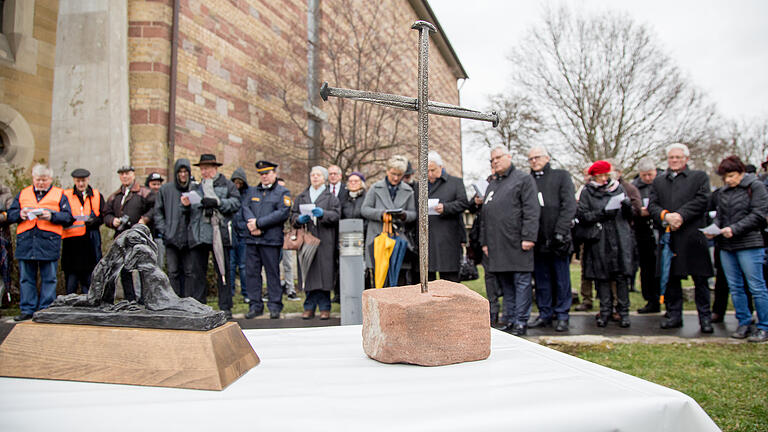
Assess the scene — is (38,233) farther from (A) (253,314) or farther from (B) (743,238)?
(B) (743,238)

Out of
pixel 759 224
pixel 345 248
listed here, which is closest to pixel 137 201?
pixel 345 248

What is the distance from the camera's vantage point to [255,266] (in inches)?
251

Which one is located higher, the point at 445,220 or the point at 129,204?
the point at 129,204

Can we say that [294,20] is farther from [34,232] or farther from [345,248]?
[345,248]

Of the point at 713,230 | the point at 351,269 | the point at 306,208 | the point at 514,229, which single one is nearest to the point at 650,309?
the point at 713,230

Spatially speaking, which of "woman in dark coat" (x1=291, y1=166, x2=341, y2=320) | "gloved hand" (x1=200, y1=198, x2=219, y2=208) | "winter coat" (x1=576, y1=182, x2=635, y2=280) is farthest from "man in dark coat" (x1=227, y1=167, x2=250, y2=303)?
"winter coat" (x1=576, y1=182, x2=635, y2=280)

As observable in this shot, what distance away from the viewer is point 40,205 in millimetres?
6156

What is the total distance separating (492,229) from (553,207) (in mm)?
887

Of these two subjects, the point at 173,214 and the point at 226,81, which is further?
the point at 226,81

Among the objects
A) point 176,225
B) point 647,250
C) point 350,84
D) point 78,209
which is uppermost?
point 350,84

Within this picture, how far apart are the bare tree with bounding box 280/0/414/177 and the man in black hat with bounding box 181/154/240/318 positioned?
5802 millimetres

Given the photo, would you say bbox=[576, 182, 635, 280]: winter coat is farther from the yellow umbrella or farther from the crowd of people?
the yellow umbrella

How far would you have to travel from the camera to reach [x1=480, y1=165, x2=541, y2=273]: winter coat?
5035 mm

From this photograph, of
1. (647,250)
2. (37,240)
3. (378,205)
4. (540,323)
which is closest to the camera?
(378,205)
